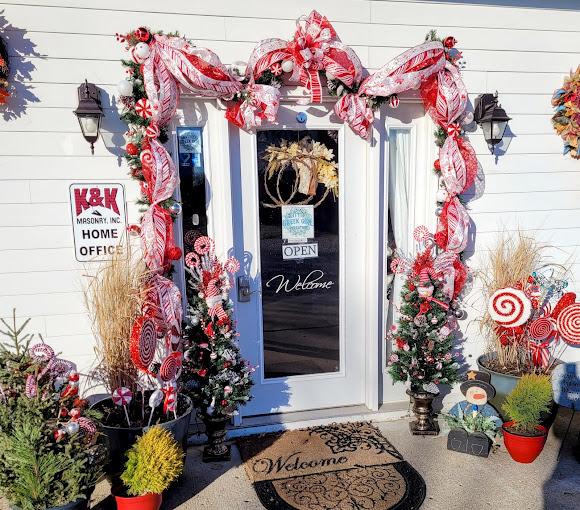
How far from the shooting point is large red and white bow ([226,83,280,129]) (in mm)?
3305

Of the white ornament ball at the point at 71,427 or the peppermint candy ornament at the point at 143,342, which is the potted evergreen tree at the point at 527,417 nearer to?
the peppermint candy ornament at the point at 143,342

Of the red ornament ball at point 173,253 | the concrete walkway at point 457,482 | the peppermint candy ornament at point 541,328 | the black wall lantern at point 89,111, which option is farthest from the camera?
the peppermint candy ornament at point 541,328

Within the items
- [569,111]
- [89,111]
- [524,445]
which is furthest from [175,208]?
[569,111]

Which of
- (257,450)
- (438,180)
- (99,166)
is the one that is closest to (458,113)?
(438,180)

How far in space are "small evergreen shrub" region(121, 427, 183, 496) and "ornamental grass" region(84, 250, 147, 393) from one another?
1.85 feet

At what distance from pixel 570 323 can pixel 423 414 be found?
126 cm

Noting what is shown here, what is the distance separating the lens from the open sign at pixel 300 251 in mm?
3836

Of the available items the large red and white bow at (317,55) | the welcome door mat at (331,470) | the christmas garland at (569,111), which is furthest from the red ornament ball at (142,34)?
the christmas garland at (569,111)

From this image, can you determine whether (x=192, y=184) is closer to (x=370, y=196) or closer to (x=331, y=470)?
(x=370, y=196)

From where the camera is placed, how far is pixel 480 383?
362 centimetres

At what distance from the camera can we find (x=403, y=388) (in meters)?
4.14

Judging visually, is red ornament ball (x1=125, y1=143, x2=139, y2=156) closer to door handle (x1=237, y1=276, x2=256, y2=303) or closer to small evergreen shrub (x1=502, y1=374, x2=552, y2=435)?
door handle (x1=237, y1=276, x2=256, y2=303)

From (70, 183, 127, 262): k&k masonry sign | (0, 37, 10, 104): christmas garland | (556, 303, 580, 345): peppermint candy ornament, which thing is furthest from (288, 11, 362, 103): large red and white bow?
(556, 303, 580, 345): peppermint candy ornament

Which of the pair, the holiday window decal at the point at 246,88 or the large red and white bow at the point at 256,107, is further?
the large red and white bow at the point at 256,107
